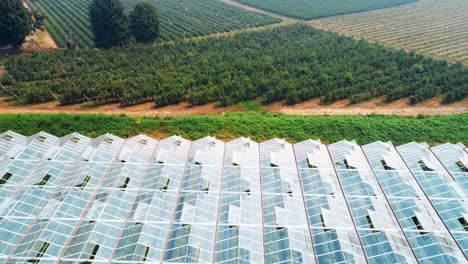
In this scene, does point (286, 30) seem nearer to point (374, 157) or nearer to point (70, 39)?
point (70, 39)

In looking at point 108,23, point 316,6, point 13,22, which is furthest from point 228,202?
point 316,6

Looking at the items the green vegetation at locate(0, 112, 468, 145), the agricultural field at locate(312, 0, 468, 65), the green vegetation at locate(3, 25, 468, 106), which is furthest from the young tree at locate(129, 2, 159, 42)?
the agricultural field at locate(312, 0, 468, 65)

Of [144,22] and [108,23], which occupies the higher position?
[144,22]

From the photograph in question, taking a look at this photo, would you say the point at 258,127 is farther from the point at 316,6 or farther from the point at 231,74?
the point at 316,6

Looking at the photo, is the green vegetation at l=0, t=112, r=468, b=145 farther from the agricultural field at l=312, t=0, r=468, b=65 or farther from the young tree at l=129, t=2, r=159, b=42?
the agricultural field at l=312, t=0, r=468, b=65

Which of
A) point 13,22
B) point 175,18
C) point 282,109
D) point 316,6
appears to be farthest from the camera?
point 316,6

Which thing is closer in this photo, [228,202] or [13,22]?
[228,202]

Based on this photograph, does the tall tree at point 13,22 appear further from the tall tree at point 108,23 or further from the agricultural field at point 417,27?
the agricultural field at point 417,27
